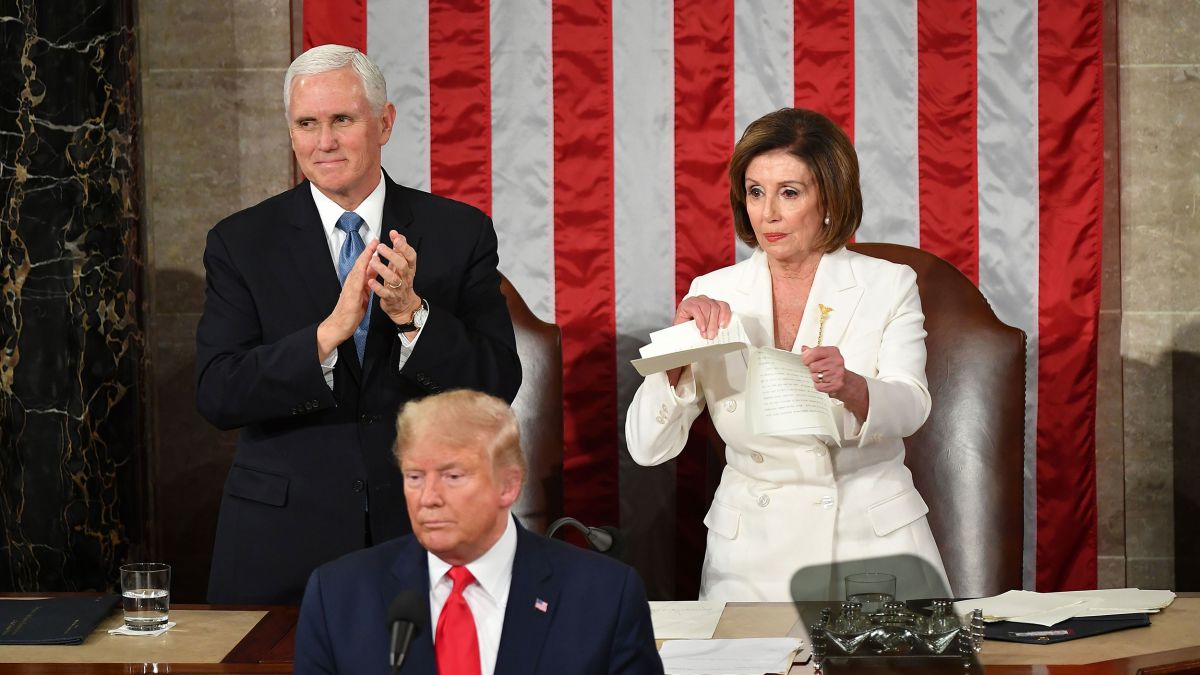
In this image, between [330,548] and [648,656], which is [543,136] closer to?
[330,548]

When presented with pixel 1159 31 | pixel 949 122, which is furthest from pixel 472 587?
pixel 1159 31

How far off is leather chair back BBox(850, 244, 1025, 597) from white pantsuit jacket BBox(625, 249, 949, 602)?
81cm

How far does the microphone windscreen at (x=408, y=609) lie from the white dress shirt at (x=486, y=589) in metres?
0.29

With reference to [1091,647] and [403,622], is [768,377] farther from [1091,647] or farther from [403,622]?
[403,622]

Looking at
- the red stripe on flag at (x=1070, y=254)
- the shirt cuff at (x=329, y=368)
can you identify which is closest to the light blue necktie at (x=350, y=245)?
the shirt cuff at (x=329, y=368)

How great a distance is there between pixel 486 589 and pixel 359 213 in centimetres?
114

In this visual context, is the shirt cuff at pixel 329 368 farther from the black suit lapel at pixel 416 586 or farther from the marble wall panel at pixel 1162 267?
the marble wall panel at pixel 1162 267

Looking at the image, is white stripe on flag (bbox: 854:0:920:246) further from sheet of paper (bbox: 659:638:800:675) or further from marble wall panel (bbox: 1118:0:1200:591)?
sheet of paper (bbox: 659:638:800:675)

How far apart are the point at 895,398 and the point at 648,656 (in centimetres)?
124

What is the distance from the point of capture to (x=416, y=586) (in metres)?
2.20

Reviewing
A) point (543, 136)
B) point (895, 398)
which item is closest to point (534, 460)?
point (543, 136)

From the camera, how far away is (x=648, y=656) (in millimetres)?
A: 2170

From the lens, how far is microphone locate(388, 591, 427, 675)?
6.03 ft

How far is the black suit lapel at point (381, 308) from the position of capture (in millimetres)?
3010
